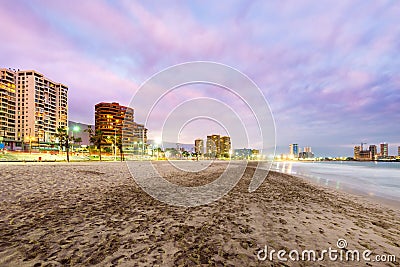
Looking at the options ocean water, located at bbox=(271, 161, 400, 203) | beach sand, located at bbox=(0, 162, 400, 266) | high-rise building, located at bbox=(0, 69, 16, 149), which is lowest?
ocean water, located at bbox=(271, 161, 400, 203)

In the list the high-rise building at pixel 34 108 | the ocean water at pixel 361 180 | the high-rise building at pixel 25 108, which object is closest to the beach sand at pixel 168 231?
the ocean water at pixel 361 180

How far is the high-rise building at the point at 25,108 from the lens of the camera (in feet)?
422

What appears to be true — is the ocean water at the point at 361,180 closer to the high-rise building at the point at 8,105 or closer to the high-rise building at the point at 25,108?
the high-rise building at the point at 25,108

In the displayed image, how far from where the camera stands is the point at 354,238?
6176mm

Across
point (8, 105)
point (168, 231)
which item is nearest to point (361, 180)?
point (168, 231)

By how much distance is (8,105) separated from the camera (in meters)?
132

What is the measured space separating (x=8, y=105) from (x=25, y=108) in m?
9.27

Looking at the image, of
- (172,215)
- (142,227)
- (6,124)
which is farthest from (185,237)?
(6,124)

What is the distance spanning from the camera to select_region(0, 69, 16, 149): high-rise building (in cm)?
12331

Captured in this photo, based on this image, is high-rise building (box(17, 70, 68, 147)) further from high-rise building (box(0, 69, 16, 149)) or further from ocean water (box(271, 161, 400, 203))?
ocean water (box(271, 161, 400, 203))

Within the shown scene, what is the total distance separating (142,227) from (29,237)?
3182 mm

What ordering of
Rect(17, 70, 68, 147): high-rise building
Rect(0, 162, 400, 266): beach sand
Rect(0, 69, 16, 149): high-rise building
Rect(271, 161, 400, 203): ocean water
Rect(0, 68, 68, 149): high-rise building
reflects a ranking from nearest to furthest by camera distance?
1. Rect(0, 162, 400, 266): beach sand
2. Rect(271, 161, 400, 203): ocean water
3. Rect(0, 69, 16, 149): high-rise building
4. Rect(0, 68, 68, 149): high-rise building
5. Rect(17, 70, 68, 147): high-rise building

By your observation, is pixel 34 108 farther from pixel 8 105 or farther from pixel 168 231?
pixel 168 231

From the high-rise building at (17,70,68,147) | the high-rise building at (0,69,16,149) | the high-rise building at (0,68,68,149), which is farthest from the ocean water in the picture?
the high-rise building at (17,70,68,147)
